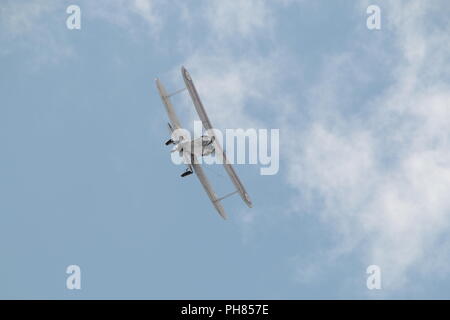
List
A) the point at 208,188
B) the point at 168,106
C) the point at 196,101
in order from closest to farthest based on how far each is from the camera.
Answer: the point at 196,101 → the point at 168,106 → the point at 208,188

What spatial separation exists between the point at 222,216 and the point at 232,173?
34.4 feet

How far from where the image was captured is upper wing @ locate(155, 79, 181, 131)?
110 m

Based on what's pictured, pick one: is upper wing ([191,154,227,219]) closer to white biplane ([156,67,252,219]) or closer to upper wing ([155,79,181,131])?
white biplane ([156,67,252,219])

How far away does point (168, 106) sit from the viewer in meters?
110

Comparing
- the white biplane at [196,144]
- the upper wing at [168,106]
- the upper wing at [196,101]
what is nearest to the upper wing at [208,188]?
the white biplane at [196,144]

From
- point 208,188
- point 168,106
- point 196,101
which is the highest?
point 168,106

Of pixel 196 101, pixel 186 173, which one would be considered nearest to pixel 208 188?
pixel 186 173

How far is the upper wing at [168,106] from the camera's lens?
360 ft

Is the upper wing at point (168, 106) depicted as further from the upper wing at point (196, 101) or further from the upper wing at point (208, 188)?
the upper wing at point (208, 188)

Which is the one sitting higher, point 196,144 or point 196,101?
point 196,101

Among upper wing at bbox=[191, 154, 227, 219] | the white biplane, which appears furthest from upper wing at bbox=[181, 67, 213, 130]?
upper wing at bbox=[191, 154, 227, 219]

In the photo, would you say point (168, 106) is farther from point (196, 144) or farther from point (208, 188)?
point (208, 188)
